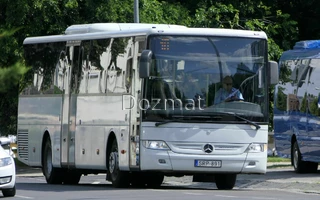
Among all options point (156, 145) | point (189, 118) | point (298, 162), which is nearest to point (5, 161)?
point (156, 145)

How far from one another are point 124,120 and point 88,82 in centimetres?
216

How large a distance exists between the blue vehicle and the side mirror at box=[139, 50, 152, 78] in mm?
8900

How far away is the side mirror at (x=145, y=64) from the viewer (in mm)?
17547

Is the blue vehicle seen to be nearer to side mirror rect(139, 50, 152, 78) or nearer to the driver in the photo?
the driver

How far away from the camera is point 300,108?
1052 inches

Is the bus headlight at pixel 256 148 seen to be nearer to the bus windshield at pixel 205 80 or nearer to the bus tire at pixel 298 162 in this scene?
the bus windshield at pixel 205 80

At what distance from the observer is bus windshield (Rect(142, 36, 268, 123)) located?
1791 centimetres

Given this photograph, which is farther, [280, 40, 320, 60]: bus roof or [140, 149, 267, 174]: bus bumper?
[280, 40, 320, 60]: bus roof

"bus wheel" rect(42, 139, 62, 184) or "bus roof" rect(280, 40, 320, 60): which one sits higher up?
"bus roof" rect(280, 40, 320, 60)

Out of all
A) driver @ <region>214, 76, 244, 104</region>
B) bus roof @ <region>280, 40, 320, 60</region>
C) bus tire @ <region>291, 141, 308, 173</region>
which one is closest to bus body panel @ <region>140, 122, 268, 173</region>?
driver @ <region>214, 76, 244, 104</region>

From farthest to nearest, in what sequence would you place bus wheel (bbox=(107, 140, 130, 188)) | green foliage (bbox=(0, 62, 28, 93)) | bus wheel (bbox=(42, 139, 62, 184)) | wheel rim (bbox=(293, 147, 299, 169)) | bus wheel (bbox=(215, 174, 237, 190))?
wheel rim (bbox=(293, 147, 299, 169))
bus wheel (bbox=(42, 139, 62, 184))
bus wheel (bbox=(215, 174, 237, 190))
bus wheel (bbox=(107, 140, 130, 188))
green foliage (bbox=(0, 62, 28, 93))

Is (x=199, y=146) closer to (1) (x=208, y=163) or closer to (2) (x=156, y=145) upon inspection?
(1) (x=208, y=163)

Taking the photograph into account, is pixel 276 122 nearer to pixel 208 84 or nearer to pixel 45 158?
pixel 45 158

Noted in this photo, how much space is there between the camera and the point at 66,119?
21500mm
